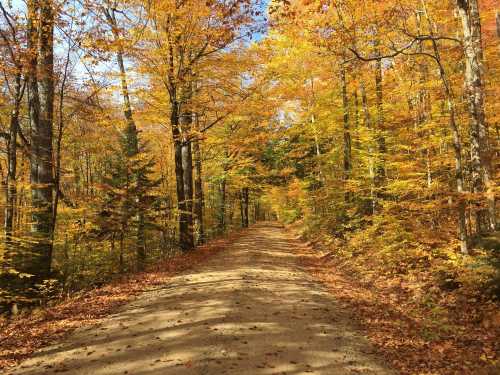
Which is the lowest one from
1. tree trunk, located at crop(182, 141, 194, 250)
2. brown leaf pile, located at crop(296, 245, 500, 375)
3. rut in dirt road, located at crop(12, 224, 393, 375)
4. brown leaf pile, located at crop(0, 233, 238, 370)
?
brown leaf pile, located at crop(296, 245, 500, 375)

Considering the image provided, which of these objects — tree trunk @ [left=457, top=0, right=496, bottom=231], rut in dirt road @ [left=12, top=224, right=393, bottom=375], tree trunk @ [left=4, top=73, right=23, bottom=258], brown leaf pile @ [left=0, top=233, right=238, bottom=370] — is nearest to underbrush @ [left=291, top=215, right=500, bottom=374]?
rut in dirt road @ [left=12, top=224, right=393, bottom=375]

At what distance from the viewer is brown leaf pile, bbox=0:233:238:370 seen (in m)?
5.82

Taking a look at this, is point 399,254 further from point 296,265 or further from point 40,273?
point 40,273

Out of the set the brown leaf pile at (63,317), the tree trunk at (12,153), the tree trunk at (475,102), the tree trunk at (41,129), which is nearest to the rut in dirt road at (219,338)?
the brown leaf pile at (63,317)

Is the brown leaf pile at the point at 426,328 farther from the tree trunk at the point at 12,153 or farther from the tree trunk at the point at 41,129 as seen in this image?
the tree trunk at the point at 12,153

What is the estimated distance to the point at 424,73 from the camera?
1449 centimetres

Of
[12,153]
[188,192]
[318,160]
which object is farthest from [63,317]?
[318,160]

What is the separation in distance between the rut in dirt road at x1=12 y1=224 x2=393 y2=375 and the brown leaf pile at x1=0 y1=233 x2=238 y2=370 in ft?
1.10

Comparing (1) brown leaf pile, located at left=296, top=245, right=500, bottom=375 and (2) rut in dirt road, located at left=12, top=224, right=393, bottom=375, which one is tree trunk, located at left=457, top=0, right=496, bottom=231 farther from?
(2) rut in dirt road, located at left=12, top=224, right=393, bottom=375

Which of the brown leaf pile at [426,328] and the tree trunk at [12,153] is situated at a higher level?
the tree trunk at [12,153]

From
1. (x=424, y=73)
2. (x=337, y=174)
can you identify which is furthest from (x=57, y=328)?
(x=337, y=174)

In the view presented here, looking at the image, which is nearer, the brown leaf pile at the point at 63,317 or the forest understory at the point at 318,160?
the brown leaf pile at the point at 63,317

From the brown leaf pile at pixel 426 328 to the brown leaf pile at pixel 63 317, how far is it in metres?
5.35

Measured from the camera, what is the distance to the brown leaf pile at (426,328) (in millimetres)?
5152
